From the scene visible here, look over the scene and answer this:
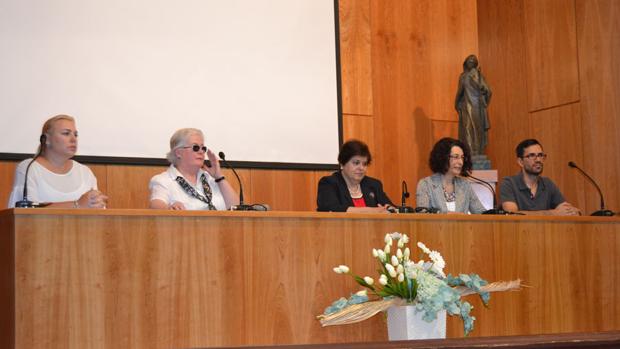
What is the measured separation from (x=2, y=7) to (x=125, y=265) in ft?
7.71

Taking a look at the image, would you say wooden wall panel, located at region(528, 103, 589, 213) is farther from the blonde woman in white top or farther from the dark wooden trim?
the dark wooden trim

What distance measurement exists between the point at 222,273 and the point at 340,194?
1351 millimetres

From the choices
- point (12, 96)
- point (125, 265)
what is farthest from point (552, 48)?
point (125, 265)

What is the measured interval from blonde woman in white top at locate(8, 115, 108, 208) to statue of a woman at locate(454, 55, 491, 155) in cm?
304

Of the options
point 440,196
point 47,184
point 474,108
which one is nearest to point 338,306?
point 47,184

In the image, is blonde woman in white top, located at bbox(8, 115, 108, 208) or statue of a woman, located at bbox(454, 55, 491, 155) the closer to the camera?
blonde woman in white top, located at bbox(8, 115, 108, 208)

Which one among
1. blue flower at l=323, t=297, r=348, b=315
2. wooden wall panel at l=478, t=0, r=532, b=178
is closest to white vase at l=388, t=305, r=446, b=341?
blue flower at l=323, t=297, r=348, b=315

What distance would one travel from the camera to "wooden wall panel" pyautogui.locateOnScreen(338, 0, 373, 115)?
236 inches

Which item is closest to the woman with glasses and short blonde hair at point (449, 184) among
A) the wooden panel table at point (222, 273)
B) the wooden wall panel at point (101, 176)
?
the wooden panel table at point (222, 273)

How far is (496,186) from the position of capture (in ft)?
21.6

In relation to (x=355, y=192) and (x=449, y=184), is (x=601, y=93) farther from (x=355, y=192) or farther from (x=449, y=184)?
(x=355, y=192)

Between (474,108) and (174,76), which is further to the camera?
(474,108)

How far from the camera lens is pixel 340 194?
4.54m

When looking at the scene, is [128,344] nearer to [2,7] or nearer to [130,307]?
[130,307]
